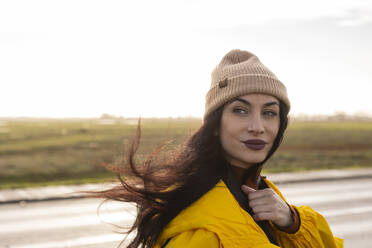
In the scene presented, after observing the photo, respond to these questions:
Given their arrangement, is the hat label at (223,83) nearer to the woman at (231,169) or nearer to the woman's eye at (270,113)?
the woman at (231,169)

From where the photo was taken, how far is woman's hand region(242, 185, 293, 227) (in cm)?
190

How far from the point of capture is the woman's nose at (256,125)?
1.99 metres

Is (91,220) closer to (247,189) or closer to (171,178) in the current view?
(171,178)

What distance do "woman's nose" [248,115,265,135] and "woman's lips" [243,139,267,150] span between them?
0.05 m

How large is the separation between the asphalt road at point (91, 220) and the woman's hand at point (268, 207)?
3983 mm

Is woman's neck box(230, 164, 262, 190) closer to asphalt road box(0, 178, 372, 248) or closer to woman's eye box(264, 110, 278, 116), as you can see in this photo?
woman's eye box(264, 110, 278, 116)

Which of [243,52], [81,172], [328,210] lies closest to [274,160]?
[81,172]

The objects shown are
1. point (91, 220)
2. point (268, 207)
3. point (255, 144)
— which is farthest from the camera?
point (91, 220)

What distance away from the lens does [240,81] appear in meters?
2.00

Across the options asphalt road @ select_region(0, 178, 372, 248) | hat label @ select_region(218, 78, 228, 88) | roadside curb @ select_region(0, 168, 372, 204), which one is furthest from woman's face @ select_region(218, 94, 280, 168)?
roadside curb @ select_region(0, 168, 372, 204)

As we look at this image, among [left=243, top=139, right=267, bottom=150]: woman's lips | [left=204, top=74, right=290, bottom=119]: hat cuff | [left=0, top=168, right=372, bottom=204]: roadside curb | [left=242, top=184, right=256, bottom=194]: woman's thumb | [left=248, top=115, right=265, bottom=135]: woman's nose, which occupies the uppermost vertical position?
[left=204, top=74, right=290, bottom=119]: hat cuff

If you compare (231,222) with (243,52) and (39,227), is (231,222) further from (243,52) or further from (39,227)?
(39,227)

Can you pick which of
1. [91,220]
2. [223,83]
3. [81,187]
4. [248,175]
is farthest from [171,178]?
[81,187]

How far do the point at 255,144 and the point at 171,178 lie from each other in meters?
0.46
